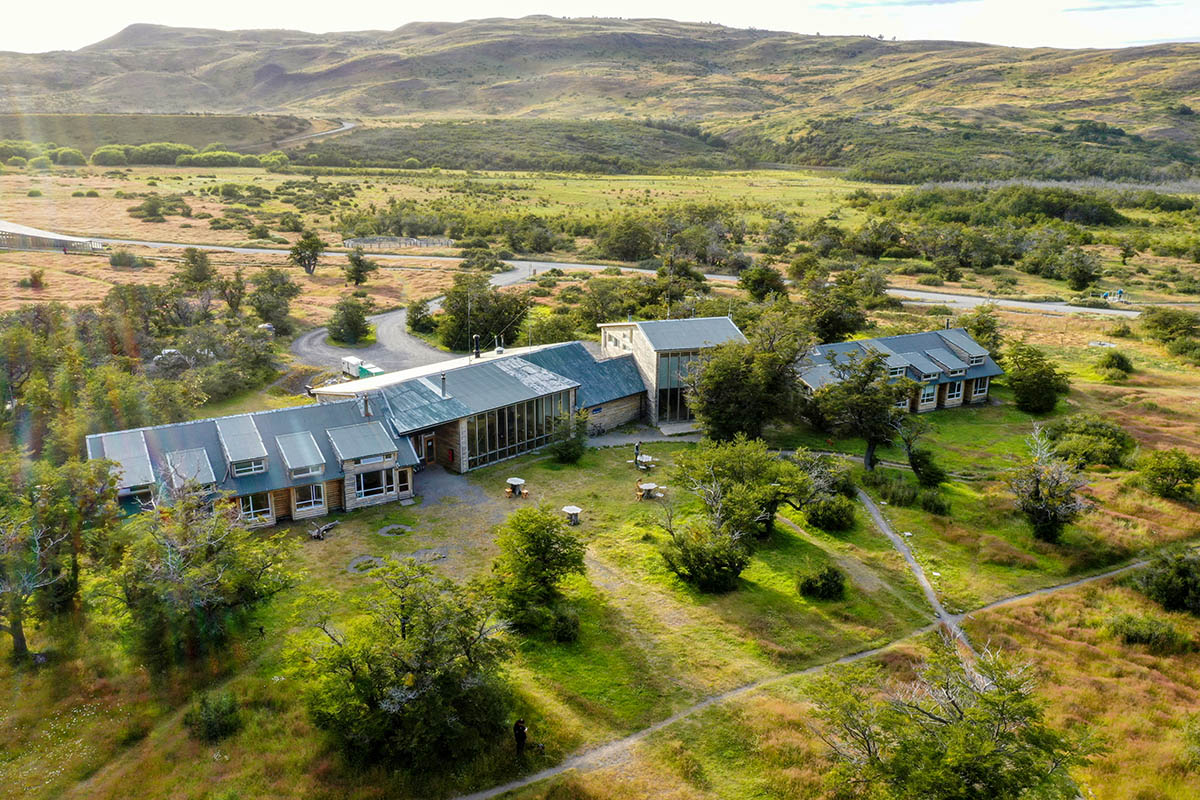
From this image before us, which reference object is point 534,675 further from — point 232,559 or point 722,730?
point 232,559

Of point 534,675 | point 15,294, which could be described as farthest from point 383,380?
point 15,294

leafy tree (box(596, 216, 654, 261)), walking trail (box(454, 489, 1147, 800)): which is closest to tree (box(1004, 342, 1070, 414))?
walking trail (box(454, 489, 1147, 800))

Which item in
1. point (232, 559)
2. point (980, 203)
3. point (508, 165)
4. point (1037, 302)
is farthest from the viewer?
point (508, 165)

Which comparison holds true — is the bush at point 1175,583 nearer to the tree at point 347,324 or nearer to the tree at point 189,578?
the tree at point 189,578

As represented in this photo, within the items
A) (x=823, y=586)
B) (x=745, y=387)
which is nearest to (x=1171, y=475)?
(x=745, y=387)

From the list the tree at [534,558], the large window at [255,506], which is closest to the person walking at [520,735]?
the tree at [534,558]

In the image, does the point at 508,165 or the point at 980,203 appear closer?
the point at 980,203
